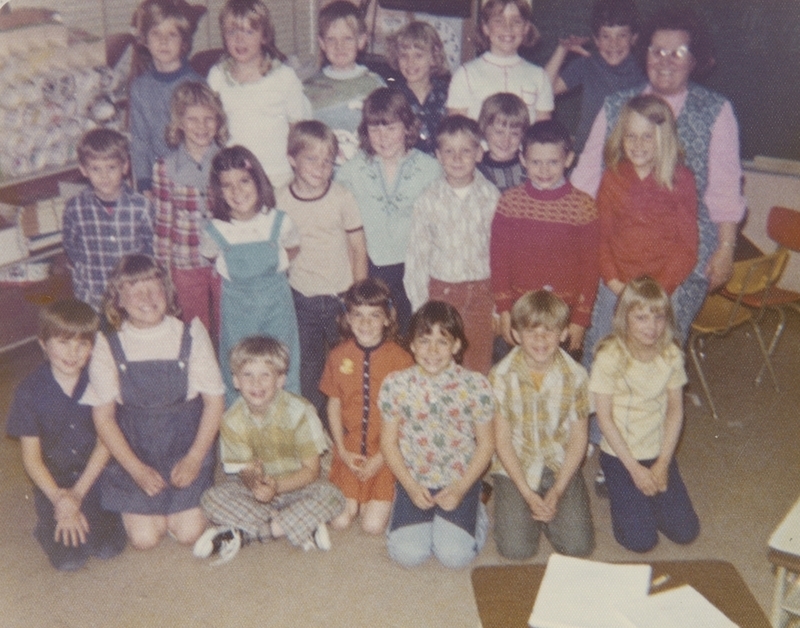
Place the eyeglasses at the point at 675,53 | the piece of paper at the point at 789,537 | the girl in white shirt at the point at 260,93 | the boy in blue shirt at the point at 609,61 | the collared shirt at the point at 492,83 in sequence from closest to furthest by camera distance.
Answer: the piece of paper at the point at 789,537 → the eyeglasses at the point at 675,53 → the girl in white shirt at the point at 260,93 → the collared shirt at the point at 492,83 → the boy in blue shirt at the point at 609,61

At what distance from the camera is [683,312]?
11.2ft

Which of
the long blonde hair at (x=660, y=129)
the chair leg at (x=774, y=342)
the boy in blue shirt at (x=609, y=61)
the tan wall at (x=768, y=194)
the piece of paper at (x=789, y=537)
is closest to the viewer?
the piece of paper at (x=789, y=537)

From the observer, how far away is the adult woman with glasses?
3.29 m

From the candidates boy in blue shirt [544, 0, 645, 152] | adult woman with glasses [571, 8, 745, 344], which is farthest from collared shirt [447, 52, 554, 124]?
adult woman with glasses [571, 8, 745, 344]

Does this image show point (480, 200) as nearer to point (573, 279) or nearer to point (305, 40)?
point (573, 279)

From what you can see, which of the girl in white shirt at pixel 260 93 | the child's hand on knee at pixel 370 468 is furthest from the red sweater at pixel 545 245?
the girl in white shirt at pixel 260 93

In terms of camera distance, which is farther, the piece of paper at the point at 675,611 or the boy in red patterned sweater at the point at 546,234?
the boy in red patterned sweater at the point at 546,234

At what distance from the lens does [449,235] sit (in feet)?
11.0

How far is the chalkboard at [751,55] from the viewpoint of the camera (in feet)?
15.0

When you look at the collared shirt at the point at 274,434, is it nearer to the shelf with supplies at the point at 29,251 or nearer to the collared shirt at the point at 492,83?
the collared shirt at the point at 492,83

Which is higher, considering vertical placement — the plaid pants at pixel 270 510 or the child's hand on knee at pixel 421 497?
the child's hand on knee at pixel 421 497

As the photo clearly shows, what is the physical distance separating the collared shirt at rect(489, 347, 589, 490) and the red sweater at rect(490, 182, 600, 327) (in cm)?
35

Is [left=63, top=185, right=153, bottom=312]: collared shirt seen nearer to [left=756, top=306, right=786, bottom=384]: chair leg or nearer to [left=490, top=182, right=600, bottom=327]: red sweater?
[left=490, top=182, right=600, bottom=327]: red sweater

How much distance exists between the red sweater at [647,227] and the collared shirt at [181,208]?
4.88 ft
